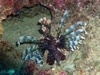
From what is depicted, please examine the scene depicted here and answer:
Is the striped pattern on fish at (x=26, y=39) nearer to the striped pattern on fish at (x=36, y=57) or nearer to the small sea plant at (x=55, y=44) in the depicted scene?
the small sea plant at (x=55, y=44)

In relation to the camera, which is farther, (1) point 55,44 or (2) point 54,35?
(2) point 54,35

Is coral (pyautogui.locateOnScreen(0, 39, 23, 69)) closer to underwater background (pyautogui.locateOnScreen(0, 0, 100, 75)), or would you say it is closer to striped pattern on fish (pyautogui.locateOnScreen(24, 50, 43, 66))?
underwater background (pyautogui.locateOnScreen(0, 0, 100, 75))

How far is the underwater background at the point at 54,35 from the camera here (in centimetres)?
353

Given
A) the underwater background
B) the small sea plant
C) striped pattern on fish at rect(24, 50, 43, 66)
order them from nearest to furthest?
the underwater background
the small sea plant
striped pattern on fish at rect(24, 50, 43, 66)

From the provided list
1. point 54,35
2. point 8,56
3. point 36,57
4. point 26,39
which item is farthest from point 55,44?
point 8,56

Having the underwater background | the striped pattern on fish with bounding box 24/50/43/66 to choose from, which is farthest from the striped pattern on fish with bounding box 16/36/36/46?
the striped pattern on fish with bounding box 24/50/43/66

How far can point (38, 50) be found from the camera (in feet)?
13.9

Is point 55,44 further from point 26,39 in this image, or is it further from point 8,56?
point 8,56

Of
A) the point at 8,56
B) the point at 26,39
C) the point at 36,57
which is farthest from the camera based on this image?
the point at 8,56

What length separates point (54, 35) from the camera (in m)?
4.40

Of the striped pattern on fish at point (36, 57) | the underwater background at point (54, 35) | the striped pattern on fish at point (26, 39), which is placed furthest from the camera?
the striped pattern on fish at point (26, 39)

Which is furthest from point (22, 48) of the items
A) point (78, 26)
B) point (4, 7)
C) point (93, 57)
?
point (93, 57)

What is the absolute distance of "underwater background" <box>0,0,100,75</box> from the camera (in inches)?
139

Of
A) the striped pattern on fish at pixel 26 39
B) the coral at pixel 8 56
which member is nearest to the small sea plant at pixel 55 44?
the striped pattern on fish at pixel 26 39
